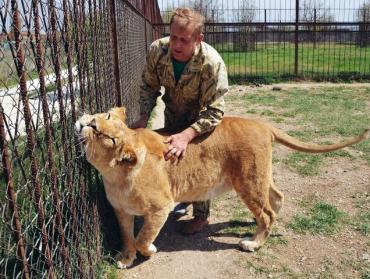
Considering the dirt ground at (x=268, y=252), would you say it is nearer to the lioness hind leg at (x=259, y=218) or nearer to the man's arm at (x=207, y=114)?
the lioness hind leg at (x=259, y=218)

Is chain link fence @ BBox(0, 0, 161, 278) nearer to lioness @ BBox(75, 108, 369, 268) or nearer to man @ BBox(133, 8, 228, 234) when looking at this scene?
lioness @ BBox(75, 108, 369, 268)

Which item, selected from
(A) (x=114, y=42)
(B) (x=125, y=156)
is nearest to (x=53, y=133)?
(B) (x=125, y=156)

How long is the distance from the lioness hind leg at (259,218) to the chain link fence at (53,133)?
1254 millimetres

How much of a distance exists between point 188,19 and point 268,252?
7.01 ft

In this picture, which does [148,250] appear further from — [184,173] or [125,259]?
[184,173]

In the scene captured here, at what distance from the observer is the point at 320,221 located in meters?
4.54

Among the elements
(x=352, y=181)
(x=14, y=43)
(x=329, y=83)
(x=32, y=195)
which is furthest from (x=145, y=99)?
(x=329, y=83)

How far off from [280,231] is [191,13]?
224cm

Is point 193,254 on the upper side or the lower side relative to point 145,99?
lower

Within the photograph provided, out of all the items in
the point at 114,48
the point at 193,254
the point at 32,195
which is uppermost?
the point at 114,48

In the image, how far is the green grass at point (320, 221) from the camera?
4.40 meters

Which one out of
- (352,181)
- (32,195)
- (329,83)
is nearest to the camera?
(32,195)

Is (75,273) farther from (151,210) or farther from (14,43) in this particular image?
(14,43)

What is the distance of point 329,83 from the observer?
48.3 feet
